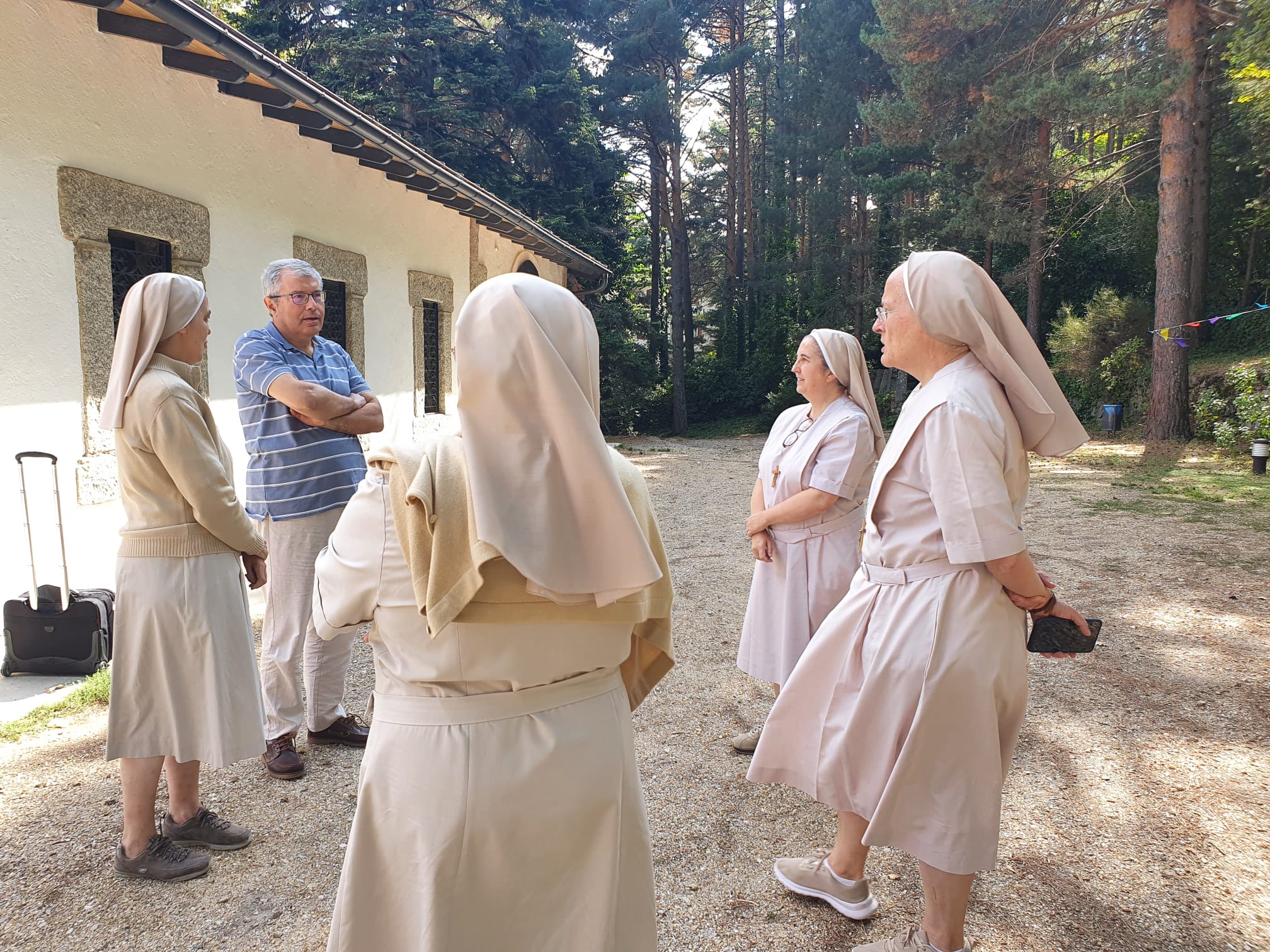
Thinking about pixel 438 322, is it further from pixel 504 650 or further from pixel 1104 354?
pixel 1104 354

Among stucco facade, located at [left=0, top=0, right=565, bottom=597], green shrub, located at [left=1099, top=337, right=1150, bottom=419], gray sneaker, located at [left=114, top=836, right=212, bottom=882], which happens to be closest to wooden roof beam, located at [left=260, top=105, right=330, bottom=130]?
stucco facade, located at [left=0, top=0, right=565, bottom=597]

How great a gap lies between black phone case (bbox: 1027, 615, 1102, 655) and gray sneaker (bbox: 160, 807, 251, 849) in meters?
2.66

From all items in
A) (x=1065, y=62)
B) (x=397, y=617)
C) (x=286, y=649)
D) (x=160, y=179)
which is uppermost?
(x=1065, y=62)

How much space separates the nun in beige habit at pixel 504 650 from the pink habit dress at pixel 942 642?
2.64 ft

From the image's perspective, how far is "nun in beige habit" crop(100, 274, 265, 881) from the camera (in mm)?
2521

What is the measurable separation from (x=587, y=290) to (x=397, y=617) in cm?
1679

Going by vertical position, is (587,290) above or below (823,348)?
above

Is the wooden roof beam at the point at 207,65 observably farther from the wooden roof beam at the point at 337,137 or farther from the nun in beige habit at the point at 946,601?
the nun in beige habit at the point at 946,601

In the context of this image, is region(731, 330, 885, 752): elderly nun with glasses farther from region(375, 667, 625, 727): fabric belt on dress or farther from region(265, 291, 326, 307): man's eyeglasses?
region(265, 291, 326, 307): man's eyeglasses

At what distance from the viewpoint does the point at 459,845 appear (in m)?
1.45

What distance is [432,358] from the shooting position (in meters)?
10.3

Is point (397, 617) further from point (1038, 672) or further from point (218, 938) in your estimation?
point (1038, 672)

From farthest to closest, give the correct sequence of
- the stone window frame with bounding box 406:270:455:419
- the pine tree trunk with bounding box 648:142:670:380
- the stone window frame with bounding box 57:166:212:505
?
the pine tree trunk with bounding box 648:142:670:380 < the stone window frame with bounding box 406:270:455:419 < the stone window frame with bounding box 57:166:212:505

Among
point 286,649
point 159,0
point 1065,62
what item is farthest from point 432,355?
point 1065,62
